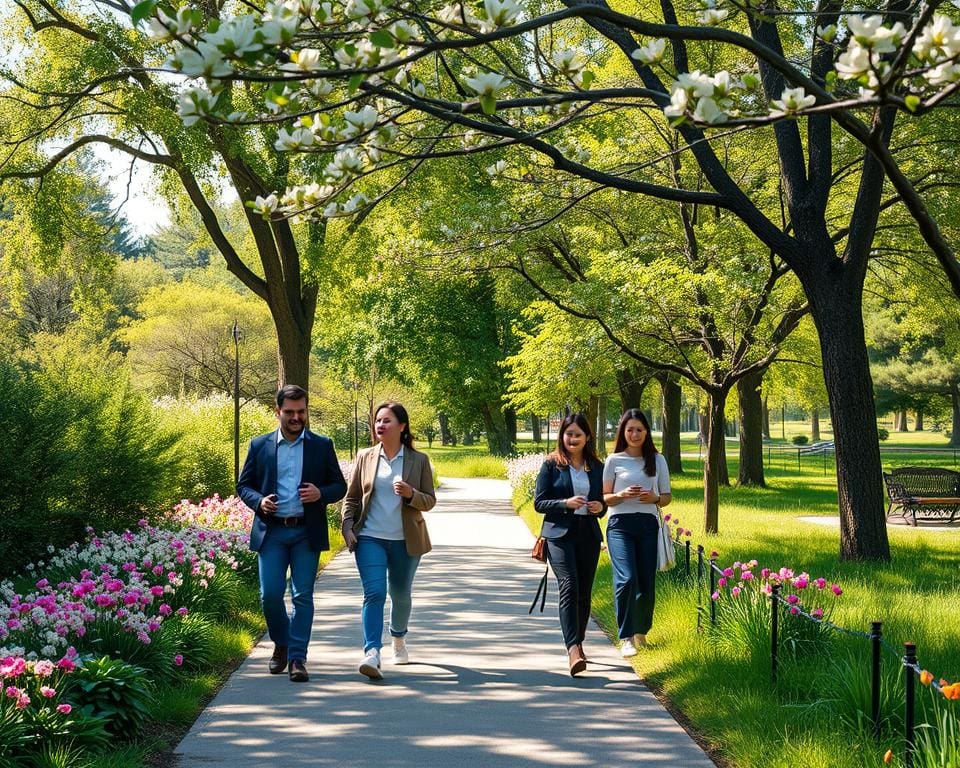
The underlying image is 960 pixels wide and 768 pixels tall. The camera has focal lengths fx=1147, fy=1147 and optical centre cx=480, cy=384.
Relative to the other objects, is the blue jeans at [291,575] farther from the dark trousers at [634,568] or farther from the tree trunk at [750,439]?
the tree trunk at [750,439]

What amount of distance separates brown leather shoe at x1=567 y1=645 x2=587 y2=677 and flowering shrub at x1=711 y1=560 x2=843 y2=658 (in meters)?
1.01

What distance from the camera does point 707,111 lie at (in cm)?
430

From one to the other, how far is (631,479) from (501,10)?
507cm

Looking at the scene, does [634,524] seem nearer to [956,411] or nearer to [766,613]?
[766,613]

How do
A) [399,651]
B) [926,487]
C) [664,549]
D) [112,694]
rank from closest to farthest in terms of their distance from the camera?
[112,694], [399,651], [664,549], [926,487]

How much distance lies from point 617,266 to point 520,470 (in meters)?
14.4

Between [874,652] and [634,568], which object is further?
[634,568]

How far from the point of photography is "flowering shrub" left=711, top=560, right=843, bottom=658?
746 centimetres

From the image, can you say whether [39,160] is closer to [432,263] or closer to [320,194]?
[432,263]

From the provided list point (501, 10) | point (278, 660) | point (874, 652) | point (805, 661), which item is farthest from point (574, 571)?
point (501, 10)

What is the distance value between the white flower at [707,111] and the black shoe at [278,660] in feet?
17.2

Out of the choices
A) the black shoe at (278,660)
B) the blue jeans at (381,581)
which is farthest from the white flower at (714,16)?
the black shoe at (278,660)

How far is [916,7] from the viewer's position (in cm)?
852

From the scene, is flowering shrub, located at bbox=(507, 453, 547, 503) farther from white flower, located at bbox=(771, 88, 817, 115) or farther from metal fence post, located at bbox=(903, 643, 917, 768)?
white flower, located at bbox=(771, 88, 817, 115)
